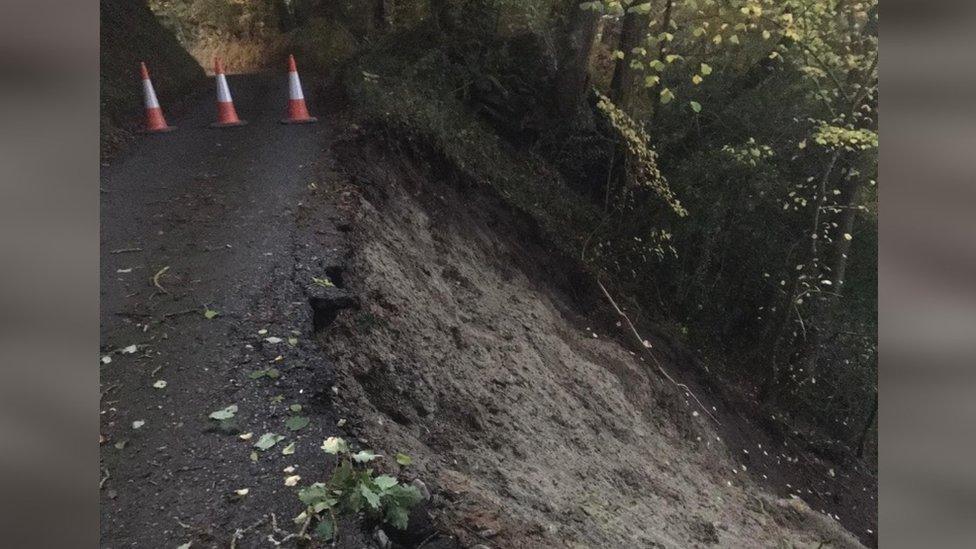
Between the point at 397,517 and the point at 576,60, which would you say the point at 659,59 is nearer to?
the point at 576,60

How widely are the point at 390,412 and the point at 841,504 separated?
1.68m

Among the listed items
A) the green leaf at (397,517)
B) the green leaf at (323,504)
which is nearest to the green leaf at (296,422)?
the green leaf at (323,504)

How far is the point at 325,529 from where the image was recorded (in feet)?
4.78

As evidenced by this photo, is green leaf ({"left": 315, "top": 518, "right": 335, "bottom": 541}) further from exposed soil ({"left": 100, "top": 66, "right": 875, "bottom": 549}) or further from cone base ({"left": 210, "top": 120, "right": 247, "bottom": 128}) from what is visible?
cone base ({"left": 210, "top": 120, "right": 247, "bottom": 128})

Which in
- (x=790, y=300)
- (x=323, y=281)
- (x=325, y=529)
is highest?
(x=790, y=300)

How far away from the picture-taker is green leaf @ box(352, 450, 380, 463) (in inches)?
63.9

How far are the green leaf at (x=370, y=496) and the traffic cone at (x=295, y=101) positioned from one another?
1391mm

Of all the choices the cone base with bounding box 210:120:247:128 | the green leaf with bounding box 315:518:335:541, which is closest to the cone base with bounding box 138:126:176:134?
the cone base with bounding box 210:120:247:128

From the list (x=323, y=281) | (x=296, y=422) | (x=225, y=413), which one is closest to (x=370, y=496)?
(x=296, y=422)

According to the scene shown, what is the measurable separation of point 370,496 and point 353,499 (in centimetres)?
6

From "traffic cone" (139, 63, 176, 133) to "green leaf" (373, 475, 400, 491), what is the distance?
4.73 feet
